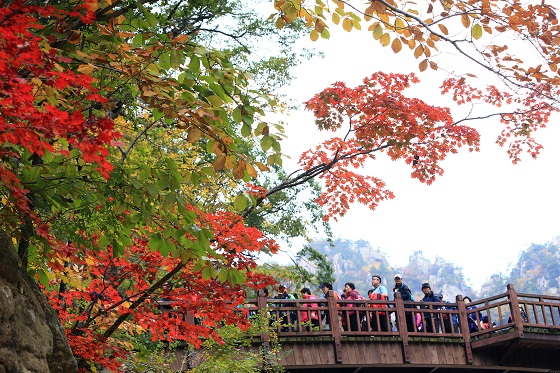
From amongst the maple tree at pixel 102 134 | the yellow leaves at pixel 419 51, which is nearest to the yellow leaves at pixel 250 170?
the maple tree at pixel 102 134

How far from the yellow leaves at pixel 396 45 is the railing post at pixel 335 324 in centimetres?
867

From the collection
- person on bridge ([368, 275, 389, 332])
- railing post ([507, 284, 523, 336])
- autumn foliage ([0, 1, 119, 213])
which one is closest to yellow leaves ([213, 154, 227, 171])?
autumn foliage ([0, 1, 119, 213])

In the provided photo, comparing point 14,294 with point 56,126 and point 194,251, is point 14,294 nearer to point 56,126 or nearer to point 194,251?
point 194,251

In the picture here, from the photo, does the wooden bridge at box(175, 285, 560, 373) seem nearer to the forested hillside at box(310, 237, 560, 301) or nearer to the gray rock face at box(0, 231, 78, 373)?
the gray rock face at box(0, 231, 78, 373)

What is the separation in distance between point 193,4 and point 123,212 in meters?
6.55

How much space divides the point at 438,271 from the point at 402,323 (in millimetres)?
86060

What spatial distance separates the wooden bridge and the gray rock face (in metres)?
6.67

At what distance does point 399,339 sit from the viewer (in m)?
14.0

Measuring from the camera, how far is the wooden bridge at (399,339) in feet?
43.3

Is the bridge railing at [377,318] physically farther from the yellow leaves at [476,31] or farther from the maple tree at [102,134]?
the yellow leaves at [476,31]

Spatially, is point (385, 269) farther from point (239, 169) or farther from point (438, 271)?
point (239, 169)

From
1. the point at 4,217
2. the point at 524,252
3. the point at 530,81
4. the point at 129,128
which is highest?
the point at 524,252

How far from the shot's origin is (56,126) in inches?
170

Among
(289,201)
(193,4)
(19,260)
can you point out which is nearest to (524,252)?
(289,201)
